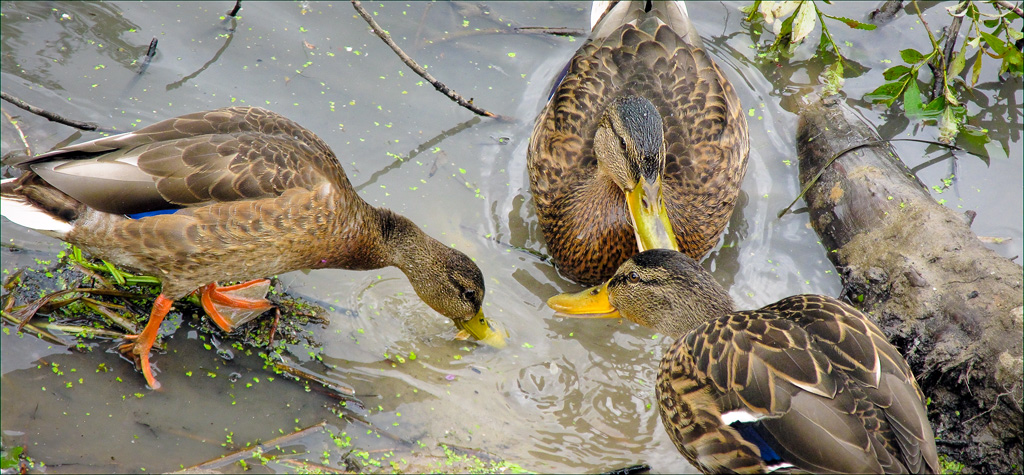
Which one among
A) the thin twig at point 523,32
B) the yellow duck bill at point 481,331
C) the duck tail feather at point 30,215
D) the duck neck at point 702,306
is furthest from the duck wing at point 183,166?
the thin twig at point 523,32

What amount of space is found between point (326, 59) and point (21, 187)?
249 cm

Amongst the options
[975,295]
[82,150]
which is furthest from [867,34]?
[82,150]

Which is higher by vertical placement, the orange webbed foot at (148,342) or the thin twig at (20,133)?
the thin twig at (20,133)

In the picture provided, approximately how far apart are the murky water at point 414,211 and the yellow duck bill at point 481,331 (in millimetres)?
77

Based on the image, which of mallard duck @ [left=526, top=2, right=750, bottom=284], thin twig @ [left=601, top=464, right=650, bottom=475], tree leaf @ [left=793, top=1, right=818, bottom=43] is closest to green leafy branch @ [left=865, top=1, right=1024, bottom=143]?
tree leaf @ [left=793, top=1, right=818, bottom=43]

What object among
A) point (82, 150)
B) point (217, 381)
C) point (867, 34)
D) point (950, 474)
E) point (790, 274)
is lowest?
point (217, 381)

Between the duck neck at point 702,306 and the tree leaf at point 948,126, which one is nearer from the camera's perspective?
the duck neck at point 702,306

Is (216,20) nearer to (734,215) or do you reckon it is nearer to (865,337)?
(734,215)

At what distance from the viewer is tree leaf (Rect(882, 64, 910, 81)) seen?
16.8 ft

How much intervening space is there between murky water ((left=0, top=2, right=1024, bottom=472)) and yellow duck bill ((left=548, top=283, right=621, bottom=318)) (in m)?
0.24

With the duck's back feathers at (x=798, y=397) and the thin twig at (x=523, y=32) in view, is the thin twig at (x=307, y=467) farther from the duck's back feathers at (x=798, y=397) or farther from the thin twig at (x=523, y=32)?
the thin twig at (x=523, y=32)

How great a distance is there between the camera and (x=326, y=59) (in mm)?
5465

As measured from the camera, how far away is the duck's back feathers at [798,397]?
9.20 ft

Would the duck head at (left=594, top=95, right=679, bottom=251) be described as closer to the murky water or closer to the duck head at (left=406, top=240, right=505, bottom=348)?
the murky water
